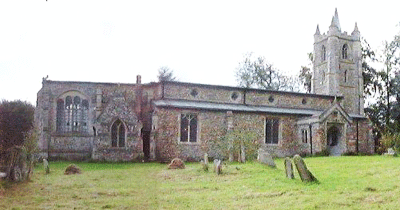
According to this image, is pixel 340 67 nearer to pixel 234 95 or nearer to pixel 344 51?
pixel 344 51

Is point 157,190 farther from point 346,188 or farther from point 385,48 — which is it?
point 385,48

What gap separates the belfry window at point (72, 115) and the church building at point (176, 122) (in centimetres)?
7

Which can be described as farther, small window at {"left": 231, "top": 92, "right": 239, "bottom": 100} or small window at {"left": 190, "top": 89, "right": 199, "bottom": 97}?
small window at {"left": 231, "top": 92, "right": 239, "bottom": 100}

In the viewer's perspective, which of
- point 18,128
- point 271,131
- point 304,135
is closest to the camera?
A: point 18,128

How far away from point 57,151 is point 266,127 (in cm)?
1581

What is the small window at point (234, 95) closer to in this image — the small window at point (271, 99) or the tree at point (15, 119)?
the small window at point (271, 99)

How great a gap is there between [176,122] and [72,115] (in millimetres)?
8667

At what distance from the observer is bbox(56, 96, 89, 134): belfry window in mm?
32656

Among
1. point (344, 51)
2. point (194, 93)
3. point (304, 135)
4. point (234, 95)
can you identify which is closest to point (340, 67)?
point (344, 51)

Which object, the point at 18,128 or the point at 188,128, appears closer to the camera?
the point at 18,128

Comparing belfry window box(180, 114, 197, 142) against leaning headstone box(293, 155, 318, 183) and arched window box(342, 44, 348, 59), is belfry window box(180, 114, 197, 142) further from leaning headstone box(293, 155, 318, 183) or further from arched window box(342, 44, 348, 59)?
arched window box(342, 44, 348, 59)

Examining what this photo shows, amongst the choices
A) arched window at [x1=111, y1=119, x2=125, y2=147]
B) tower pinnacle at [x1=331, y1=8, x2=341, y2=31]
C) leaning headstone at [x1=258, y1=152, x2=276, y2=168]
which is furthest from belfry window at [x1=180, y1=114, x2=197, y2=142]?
tower pinnacle at [x1=331, y1=8, x2=341, y2=31]

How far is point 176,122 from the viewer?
30.4m

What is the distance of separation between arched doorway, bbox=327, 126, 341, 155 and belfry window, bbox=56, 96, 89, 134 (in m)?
19.2
